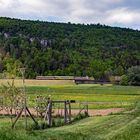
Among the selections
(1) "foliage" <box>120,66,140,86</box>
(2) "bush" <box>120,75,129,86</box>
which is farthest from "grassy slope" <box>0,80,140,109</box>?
(1) "foliage" <box>120,66,140,86</box>

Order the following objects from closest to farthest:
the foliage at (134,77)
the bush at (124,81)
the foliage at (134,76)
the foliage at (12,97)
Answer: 1. the foliage at (12,97)
2. the foliage at (134,76)
3. the foliage at (134,77)
4. the bush at (124,81)

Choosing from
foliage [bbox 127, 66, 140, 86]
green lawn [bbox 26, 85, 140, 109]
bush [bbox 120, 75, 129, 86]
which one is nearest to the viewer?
green lawn [bbox 26, 85, 140, 109]

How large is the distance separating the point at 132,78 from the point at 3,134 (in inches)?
5242

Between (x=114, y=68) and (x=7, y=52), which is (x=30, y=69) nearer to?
(x=7, y=52)

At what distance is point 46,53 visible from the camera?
19688 centimetres

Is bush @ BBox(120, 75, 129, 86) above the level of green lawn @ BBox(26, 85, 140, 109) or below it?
above

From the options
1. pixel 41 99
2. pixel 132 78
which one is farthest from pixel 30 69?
pixel 41 99

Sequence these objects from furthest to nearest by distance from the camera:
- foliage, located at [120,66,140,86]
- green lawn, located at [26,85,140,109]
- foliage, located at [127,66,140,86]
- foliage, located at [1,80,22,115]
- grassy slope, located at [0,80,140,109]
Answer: foliage, located at [120,66,140,86] < foliage, located at [127,66,140,86] < grassy slope, located at [0,80,140,109] < green lawn, located at [26,85,140,109] < foliage, located at [1,80,22,115]

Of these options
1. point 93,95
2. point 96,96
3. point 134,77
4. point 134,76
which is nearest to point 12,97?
point 96,96

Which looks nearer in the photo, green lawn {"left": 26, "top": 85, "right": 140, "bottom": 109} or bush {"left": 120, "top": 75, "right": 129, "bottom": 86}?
green lawn {"left": 26, "top": 85, "right": 140, "bottom": 109}

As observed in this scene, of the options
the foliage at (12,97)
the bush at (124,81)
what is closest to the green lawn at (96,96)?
the foliage at (12,97)

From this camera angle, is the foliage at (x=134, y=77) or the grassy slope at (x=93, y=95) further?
the foliage at (x=134, y=77)

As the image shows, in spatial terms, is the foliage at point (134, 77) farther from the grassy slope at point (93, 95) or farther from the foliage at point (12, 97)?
the foliage at point (12, 97)

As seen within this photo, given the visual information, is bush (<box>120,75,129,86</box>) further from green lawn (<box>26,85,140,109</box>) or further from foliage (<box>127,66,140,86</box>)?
green lawn (<box>26,85,140,109</box>)
